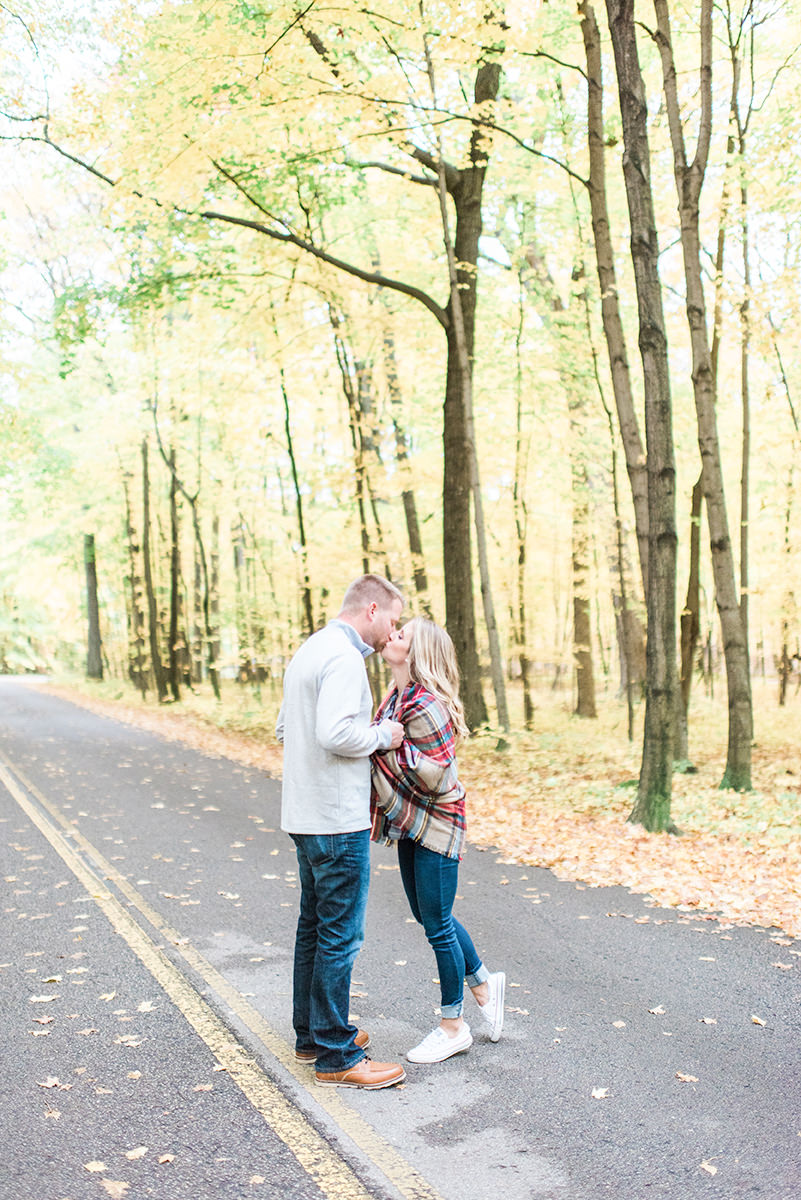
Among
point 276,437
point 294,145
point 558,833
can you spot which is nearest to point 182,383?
point 276,437

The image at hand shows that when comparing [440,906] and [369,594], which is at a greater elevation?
[369,594]

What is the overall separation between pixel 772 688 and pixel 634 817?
31.0m

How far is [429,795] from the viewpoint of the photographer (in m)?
4.14

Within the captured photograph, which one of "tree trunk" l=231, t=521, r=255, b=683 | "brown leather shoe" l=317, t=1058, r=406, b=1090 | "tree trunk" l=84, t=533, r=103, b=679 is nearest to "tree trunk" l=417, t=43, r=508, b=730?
"brown leather shoe" l=317, t=1058, r=406, b=1090

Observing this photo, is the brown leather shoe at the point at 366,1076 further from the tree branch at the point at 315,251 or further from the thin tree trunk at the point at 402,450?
the thin tree trunk at the point at 402,450

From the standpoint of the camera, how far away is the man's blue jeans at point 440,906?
4172 mm

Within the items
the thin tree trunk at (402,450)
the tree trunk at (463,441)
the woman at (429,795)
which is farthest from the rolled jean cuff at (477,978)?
the thin tree trunk at (402,450)

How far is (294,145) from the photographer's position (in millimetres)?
13242

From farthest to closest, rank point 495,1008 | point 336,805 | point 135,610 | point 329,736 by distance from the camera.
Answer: point 135,610, point 495,1008, point 336,805, point 329,736

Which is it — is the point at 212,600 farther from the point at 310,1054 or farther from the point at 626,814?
the point at 310,1054

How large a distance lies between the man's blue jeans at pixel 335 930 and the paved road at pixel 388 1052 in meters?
0.18

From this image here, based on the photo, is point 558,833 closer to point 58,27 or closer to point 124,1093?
point 124,1093

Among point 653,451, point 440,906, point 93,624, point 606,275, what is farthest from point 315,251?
point 93,624

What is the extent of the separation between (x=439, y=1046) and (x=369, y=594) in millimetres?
2028
